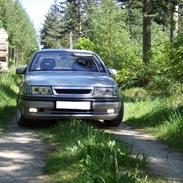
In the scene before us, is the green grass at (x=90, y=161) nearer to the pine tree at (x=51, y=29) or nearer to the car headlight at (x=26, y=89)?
the car headlight at (x=26, y=89)

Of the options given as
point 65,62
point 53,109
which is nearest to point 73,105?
point 53,109

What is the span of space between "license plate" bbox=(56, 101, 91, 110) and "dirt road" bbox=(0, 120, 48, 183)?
676 mm

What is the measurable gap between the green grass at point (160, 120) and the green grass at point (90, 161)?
168 cm

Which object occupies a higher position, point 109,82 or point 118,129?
point 109,82

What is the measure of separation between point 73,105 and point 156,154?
89.7 inches

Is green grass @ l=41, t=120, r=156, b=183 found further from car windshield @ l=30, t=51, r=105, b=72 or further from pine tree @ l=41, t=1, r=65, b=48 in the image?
pine tree @ l=41, t=1, r=65, b=48

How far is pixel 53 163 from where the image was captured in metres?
6.35

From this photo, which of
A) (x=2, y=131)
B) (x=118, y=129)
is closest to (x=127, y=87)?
(x=118, y=129)

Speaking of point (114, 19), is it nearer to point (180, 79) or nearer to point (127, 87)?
point (127, 87)

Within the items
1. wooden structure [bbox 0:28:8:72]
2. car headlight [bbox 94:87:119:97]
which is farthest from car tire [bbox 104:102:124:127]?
wooden structure [bbox 0:28:8:72]

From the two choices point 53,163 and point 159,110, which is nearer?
point 53,163

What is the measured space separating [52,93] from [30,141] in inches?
58.6

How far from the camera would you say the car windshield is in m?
10.8

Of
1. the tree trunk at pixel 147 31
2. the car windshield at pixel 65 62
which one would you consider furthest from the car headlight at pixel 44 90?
the tree trunk at pixel 147 31
